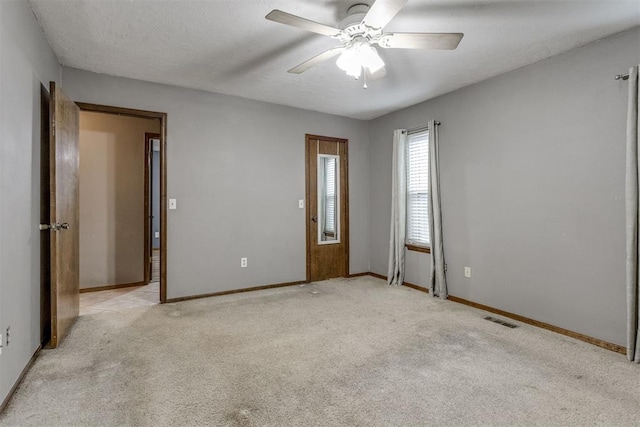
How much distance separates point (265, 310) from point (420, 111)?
10.3 ft

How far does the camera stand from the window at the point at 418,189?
14.4 ft

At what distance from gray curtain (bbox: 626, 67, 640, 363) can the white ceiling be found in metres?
0.60

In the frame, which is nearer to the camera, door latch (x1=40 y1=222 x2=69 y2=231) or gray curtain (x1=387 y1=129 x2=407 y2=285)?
door latch (x1=40 y1=222 x2=69 y2=231)

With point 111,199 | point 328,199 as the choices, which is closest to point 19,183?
point 111,199

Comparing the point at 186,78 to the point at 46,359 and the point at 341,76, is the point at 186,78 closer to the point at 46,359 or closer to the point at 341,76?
the point at 341,76

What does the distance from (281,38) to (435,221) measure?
2649mm

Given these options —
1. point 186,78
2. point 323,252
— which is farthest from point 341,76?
point 323,252

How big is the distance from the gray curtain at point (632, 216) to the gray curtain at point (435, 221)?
5.75ft

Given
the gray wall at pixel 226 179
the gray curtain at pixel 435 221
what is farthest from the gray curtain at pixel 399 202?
the gray wall at pixel 226 179

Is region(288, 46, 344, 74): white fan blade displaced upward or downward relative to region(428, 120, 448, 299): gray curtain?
upward

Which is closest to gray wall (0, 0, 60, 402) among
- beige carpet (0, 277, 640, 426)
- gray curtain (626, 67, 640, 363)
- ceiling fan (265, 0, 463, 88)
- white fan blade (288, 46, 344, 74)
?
beige carpet (0, 277, 640, 426)

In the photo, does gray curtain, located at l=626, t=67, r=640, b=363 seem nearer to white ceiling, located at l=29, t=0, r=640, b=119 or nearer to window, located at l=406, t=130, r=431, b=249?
white ceiling, located at l=29, t=0, r=640, b=119

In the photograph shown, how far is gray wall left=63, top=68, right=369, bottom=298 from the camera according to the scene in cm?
382

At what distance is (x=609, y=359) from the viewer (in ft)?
8.07
